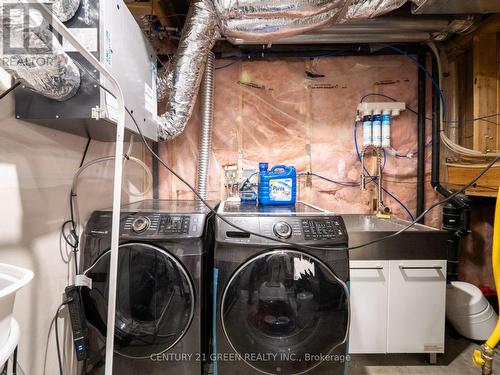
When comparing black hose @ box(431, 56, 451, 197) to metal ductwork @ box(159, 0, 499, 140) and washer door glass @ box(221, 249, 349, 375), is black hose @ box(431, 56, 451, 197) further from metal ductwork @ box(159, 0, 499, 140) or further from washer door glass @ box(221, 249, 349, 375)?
washer door glass @ box(221, 249, 349, 375)

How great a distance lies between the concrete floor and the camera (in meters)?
1.53

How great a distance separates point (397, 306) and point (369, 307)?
17cm

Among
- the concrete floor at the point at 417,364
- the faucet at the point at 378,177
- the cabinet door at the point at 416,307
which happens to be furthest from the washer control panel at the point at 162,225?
the faucet at the point at 378,177

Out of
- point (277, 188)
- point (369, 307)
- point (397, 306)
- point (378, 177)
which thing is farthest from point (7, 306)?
point (378, 177)

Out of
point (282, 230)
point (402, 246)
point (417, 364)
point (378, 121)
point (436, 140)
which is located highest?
point (378, 121)

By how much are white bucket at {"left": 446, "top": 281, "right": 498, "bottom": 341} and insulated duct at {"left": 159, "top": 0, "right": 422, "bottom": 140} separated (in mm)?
1931

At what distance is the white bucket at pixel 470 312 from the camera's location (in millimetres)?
1717

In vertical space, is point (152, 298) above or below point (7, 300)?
below

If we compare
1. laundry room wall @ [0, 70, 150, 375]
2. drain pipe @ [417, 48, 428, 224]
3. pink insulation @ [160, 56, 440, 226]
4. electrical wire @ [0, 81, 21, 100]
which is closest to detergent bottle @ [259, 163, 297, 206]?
pink insulation @ [160, 56, 440, 226]

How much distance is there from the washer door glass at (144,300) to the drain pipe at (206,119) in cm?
82

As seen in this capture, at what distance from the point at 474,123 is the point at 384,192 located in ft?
2.61

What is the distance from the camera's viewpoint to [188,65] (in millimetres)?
1675

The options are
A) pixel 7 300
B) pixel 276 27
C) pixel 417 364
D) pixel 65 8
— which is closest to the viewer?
pixel 7 300

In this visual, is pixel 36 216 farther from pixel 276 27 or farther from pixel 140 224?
pixel 276 27
